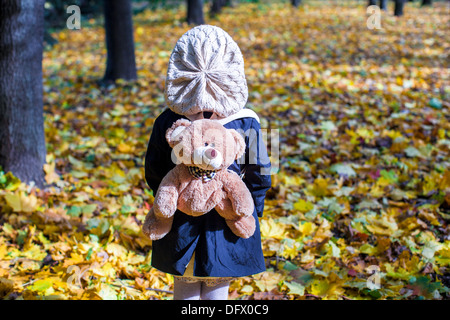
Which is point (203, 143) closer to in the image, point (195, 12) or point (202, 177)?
point (202, 177)

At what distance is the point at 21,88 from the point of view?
3488 millimetres

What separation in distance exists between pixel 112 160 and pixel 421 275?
2926mm

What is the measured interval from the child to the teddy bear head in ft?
0.30

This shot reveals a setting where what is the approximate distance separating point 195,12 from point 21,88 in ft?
26.9

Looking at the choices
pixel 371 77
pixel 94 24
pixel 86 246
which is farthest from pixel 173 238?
pixel 94 24

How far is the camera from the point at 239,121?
5.67 feet

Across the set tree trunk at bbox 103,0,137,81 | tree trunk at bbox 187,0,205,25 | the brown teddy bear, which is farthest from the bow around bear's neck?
tree trunk at bbox 187,0,205,25

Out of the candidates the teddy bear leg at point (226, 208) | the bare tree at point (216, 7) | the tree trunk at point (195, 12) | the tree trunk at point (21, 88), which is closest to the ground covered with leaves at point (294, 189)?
the tree trunk at point (21, 88)

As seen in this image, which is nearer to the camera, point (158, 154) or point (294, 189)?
point (158, 154)

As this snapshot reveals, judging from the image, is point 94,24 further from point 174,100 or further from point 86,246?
point 174,100

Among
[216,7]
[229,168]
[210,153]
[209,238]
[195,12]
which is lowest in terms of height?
[209,238]

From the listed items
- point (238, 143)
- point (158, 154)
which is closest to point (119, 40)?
point (158, 154)

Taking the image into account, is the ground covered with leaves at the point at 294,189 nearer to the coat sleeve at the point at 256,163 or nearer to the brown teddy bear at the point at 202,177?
the coat sleeve at the point at 256,163

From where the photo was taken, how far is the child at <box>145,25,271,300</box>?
1625 mm
